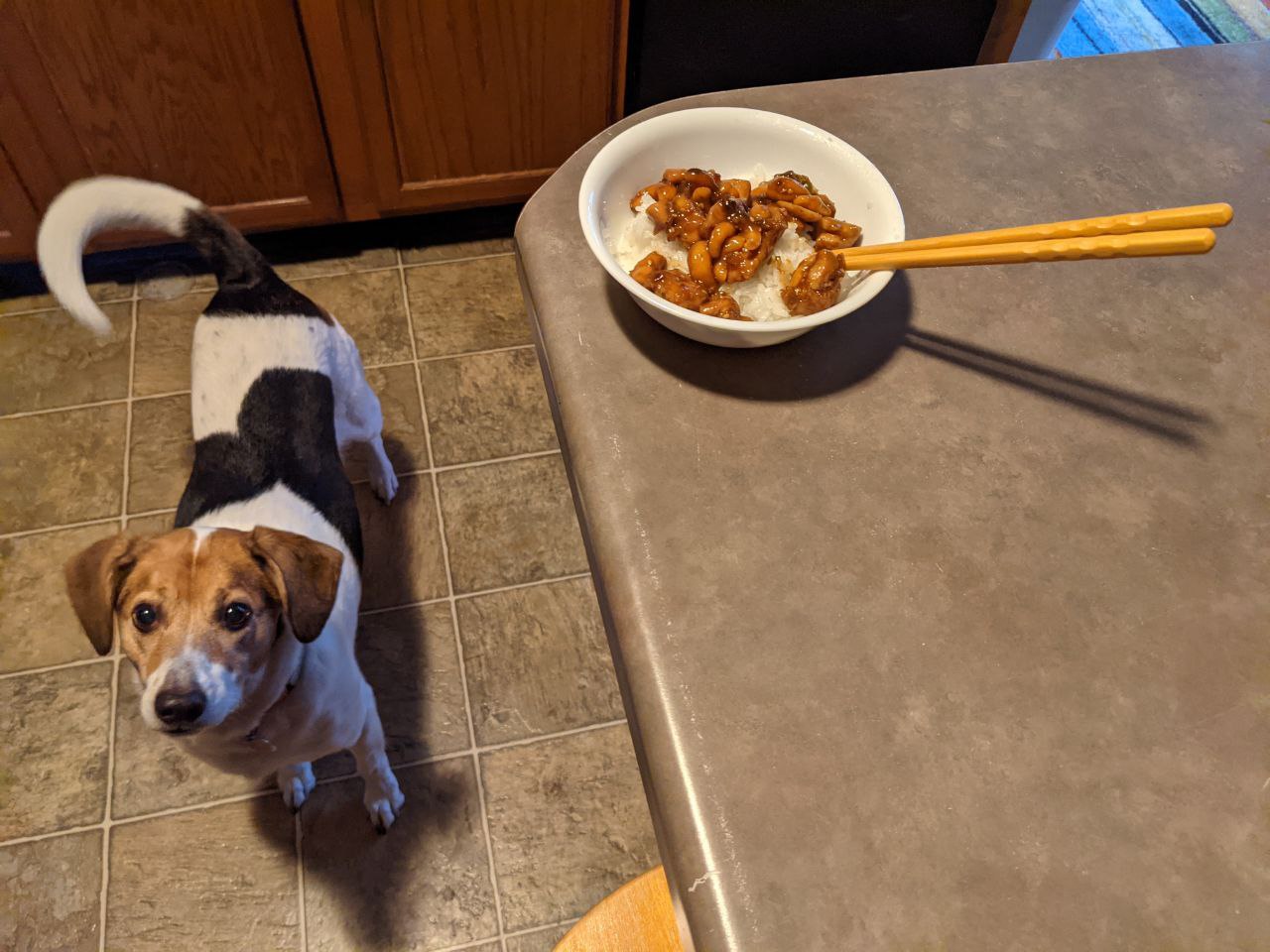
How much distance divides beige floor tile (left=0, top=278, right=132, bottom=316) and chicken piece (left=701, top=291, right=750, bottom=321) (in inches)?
70.0

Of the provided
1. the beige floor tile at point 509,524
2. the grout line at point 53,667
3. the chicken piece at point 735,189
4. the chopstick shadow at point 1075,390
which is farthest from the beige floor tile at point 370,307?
the chopstick shadow at point 1075,390

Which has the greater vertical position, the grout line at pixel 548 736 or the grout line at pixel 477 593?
the grout line at pixel 477 593

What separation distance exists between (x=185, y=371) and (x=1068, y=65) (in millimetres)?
1799

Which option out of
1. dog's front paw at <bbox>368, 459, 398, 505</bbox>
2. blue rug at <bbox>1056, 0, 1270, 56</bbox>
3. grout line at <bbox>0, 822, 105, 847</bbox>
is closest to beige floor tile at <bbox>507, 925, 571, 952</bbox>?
grout line at <bbox>0, 822, 105, 847</bbox>

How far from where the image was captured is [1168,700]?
0.75 metres

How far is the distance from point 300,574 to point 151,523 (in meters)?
0.88

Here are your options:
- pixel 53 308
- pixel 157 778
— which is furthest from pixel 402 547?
pixel 53 308

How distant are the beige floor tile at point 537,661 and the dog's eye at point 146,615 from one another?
2.29 ft

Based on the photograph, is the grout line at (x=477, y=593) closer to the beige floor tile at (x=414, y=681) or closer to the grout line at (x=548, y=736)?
the beige floor tile at (x=414, y=681)

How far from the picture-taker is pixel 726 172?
3.32 feet

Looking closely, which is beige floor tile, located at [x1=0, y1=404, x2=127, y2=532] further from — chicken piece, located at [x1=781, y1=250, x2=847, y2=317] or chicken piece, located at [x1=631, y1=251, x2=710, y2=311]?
chicken piece, located at [x1=781, y1=250, x2=847, y2=317]

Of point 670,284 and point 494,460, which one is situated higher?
point 670,284

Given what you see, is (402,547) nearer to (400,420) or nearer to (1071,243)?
(400,420)

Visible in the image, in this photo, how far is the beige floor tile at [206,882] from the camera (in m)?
1.45
